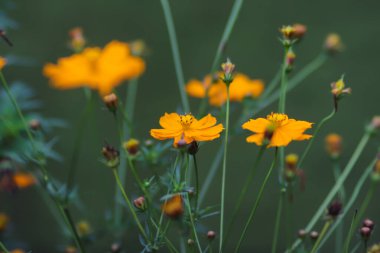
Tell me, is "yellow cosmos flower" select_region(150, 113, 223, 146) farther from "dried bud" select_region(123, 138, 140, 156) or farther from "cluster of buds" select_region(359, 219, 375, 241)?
"cluster of buds" select_region(359, 219, 375, 241)

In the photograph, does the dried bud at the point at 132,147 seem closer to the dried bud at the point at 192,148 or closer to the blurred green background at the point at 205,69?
the dried bud at the point at 192,148

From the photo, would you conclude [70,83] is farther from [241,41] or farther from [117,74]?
[241,41]

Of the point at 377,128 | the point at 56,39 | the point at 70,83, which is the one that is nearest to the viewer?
the point at 70,83

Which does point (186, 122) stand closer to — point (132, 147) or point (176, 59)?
point (132, 147)

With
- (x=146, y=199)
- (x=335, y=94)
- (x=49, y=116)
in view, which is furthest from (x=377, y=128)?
(x=49, y=116)

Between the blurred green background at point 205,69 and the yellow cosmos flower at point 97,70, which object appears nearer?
the yellow cosmos flower at point 97,70

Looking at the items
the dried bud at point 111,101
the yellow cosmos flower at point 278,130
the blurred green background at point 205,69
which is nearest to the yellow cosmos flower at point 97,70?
the dried bud at point 111,101
